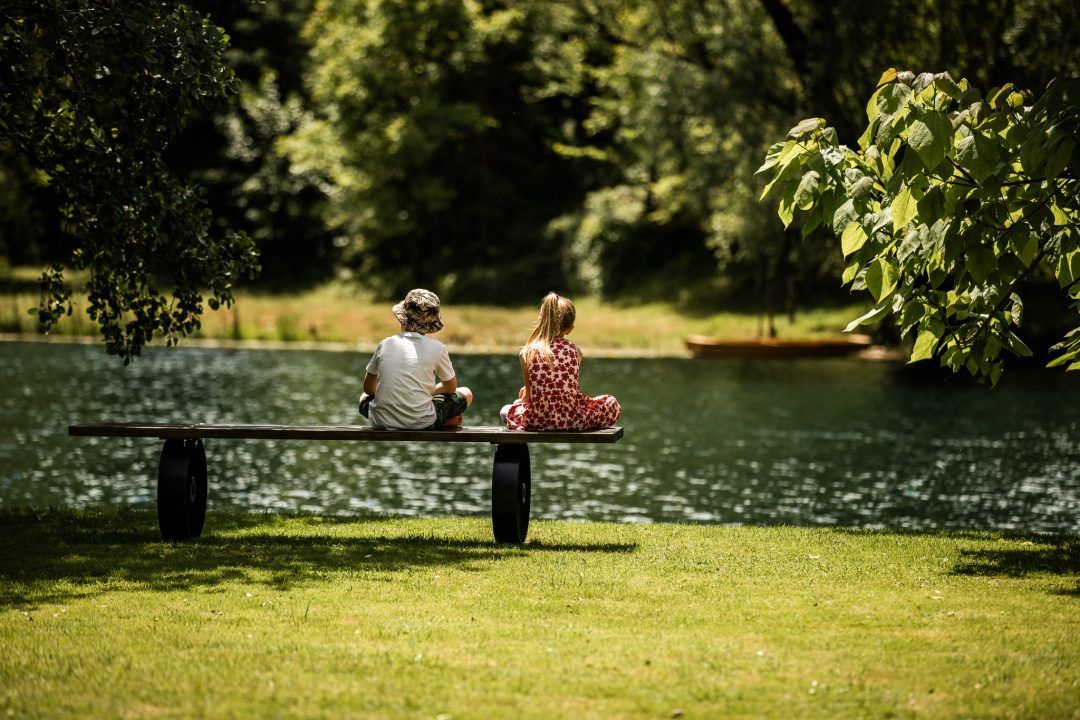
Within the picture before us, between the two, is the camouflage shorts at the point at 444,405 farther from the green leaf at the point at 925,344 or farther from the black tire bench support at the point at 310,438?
the green leaf at the point at 925,344

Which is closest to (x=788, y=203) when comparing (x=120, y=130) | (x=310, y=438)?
(x=310, y=438)

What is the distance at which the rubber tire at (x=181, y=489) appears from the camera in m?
9.53

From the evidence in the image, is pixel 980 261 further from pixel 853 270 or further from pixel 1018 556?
pixel 1018 556

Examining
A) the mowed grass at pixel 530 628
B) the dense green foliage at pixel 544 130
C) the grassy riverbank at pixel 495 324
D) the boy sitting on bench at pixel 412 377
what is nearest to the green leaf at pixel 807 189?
the mowed grass at pixel 530 628

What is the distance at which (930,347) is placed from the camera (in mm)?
9102

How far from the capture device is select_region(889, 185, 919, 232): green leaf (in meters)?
7.85

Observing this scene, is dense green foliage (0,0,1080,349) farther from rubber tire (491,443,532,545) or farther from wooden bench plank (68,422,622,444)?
wooden bench plank (68,422,622,444)

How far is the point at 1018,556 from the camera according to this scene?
9625 millimetres

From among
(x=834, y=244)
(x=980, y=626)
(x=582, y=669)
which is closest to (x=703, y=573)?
(x=980, y=626)

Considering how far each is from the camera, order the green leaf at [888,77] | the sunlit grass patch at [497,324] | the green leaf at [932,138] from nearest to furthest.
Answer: the green leaf at [932,138]
the green leaf at [888,77]
the sunlit grass patch at [497,324]

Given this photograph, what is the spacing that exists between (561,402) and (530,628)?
2.95 m

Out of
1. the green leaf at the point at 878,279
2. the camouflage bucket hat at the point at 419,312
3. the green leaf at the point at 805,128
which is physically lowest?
the camouflage bucket hat at the point at 419,312

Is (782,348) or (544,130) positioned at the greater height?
(544,130)

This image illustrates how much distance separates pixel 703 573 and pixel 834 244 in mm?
25782
